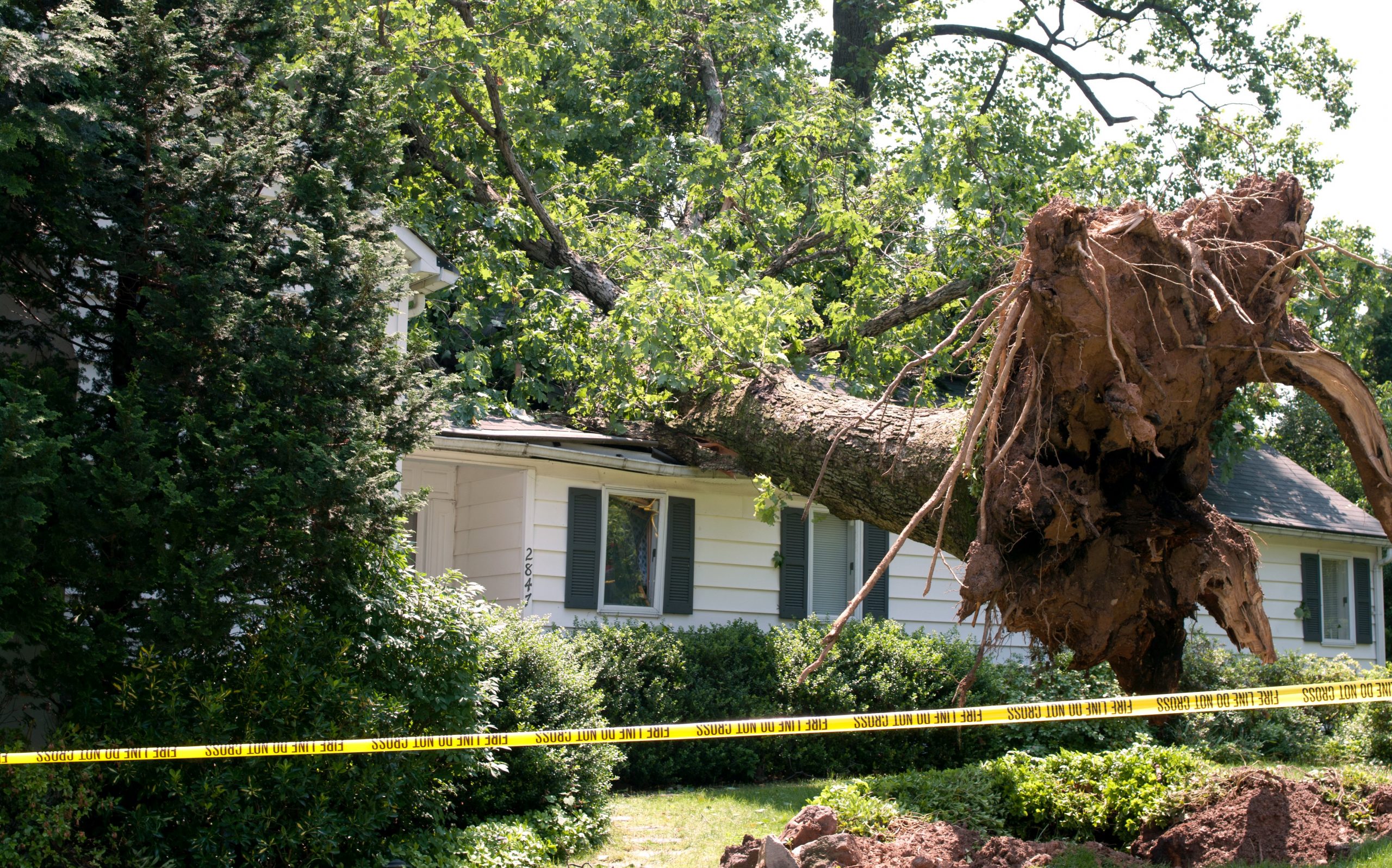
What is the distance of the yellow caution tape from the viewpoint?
4480 millimetres

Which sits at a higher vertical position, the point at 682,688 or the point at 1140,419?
the point at 1140,419

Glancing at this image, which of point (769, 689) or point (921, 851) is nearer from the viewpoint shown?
point (921, 851)

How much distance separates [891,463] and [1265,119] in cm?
1378

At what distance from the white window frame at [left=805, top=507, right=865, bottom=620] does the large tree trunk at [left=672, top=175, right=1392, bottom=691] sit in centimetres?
717

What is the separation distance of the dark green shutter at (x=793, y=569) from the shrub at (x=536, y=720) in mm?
4490

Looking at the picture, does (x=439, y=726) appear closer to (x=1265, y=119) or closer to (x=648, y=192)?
(x=648, y=192)

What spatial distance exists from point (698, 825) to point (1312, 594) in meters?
13.4

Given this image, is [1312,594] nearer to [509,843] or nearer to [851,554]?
[851,554]

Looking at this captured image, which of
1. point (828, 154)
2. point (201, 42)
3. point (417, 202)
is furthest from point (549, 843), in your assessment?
point (828, 154)

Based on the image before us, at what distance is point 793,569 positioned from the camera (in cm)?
1297

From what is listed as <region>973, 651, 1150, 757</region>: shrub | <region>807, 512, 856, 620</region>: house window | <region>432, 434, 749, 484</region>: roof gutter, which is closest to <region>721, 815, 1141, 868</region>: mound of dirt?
<region>973, 651, 1150, 757</region>: shrub

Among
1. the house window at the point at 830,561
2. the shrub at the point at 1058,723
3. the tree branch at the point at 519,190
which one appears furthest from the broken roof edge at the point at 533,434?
the shrub at the point at 1058,723

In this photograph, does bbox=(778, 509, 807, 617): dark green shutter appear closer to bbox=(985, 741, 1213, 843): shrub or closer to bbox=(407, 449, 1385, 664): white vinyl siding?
bbox=(407, 449, 1385, 664): white vinyl siding

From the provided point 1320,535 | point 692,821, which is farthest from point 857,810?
point 1320,535
